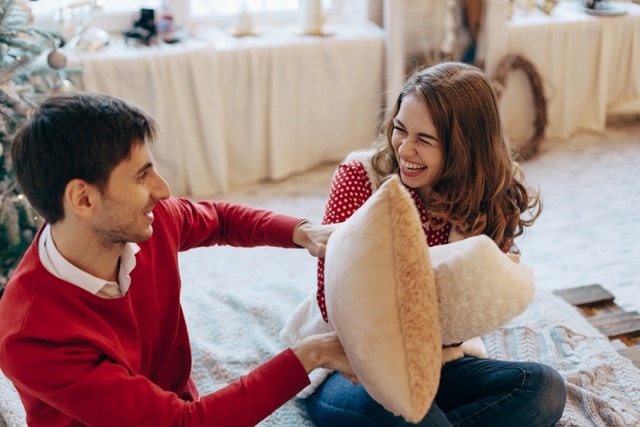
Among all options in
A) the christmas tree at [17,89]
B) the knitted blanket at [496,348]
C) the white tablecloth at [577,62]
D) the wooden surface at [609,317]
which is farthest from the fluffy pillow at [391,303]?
the white tablecloth at [577,62]

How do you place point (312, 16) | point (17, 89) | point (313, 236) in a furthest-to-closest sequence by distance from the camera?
point (312, 16) → point (17, 89) → point (313, 236)

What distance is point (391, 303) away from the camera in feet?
3.80

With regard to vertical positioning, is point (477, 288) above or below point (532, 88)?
above

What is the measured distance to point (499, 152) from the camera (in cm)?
159

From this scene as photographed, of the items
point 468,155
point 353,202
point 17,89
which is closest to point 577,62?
point 468,155

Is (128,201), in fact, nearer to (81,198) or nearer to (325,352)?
(81,198)

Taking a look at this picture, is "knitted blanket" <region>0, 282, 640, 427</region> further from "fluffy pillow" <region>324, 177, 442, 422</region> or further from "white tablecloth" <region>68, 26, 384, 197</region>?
"white tablecloth" <region>68, 26, 384, 197</region>

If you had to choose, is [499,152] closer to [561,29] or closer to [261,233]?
[261,233]

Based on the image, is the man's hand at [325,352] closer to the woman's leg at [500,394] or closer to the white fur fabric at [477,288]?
the white fur fabric at [477,288]

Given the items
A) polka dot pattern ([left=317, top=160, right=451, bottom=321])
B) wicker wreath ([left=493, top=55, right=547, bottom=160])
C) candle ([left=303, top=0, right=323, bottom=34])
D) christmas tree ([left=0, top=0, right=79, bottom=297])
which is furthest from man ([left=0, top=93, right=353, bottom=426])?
wicker wreath ([left=493, top=55, right=547, bottom=160])

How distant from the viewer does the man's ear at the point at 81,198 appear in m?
1.10

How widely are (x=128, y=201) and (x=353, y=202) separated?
0.57m

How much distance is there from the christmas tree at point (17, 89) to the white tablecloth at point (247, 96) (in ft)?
1.96

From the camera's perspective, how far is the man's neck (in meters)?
1.14
